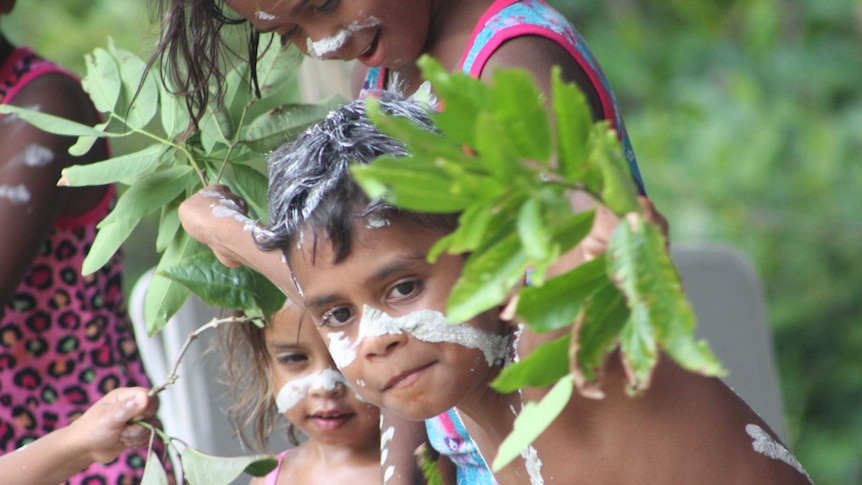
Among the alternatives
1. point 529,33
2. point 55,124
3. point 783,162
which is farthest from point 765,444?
point 783,162

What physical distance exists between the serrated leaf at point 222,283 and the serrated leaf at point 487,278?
643 mm

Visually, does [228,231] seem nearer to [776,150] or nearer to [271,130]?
[271,130]

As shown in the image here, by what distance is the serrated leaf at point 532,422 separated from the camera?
69cm

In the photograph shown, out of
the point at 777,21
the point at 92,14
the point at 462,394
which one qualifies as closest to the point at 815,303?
the point at 777,21

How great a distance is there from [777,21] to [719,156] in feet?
2.83

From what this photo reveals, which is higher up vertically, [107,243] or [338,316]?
[107,243]

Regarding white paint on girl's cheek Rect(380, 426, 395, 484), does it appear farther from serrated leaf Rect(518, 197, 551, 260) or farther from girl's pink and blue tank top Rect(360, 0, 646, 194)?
serrated leaf Rect(518, 197, 551, 260)

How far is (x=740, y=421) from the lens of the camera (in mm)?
1018

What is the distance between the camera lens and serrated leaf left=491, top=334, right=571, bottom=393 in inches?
28.6

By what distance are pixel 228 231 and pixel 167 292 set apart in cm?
21

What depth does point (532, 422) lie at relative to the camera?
702 millimetres

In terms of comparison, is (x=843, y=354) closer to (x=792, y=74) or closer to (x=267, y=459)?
(x=792, y=74)

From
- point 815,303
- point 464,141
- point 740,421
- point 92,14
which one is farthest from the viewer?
point 92,14

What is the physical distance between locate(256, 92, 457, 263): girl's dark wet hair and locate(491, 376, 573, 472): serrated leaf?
346 millimetres
